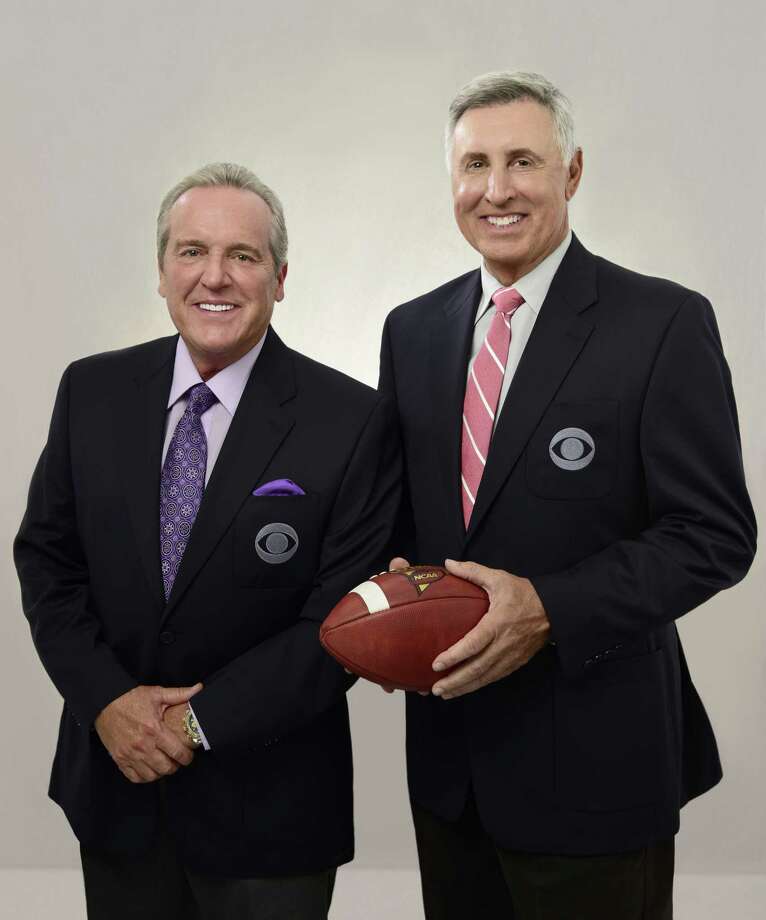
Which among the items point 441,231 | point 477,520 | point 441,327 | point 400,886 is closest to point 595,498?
point 477,520

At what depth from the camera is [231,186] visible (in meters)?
1.99

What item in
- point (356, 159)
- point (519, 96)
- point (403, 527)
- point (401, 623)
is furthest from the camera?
point (356, 159)

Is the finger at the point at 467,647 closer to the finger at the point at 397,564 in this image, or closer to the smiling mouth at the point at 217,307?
the finger at the point at 397,564

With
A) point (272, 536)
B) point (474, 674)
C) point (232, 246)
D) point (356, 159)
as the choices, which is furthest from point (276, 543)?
point (356, 159)

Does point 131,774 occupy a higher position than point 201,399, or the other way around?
point 201,399

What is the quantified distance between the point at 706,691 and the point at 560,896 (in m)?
1.80

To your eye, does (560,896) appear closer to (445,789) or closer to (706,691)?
(445,789)

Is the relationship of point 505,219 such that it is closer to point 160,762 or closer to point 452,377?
point 452,377

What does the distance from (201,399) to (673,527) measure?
0.79m

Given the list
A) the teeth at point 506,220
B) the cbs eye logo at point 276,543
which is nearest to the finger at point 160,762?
the cbs eye logo at point 276,543

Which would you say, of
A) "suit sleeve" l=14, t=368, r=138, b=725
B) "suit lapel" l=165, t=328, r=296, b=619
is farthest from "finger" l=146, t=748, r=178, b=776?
"suit lapel" l=165, t=328, r=296, b=619

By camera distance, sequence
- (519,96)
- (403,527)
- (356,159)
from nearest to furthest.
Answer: (519,96)
(403,527)
(356,159)

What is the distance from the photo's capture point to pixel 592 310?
1.99 m

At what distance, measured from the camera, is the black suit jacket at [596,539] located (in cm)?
186
